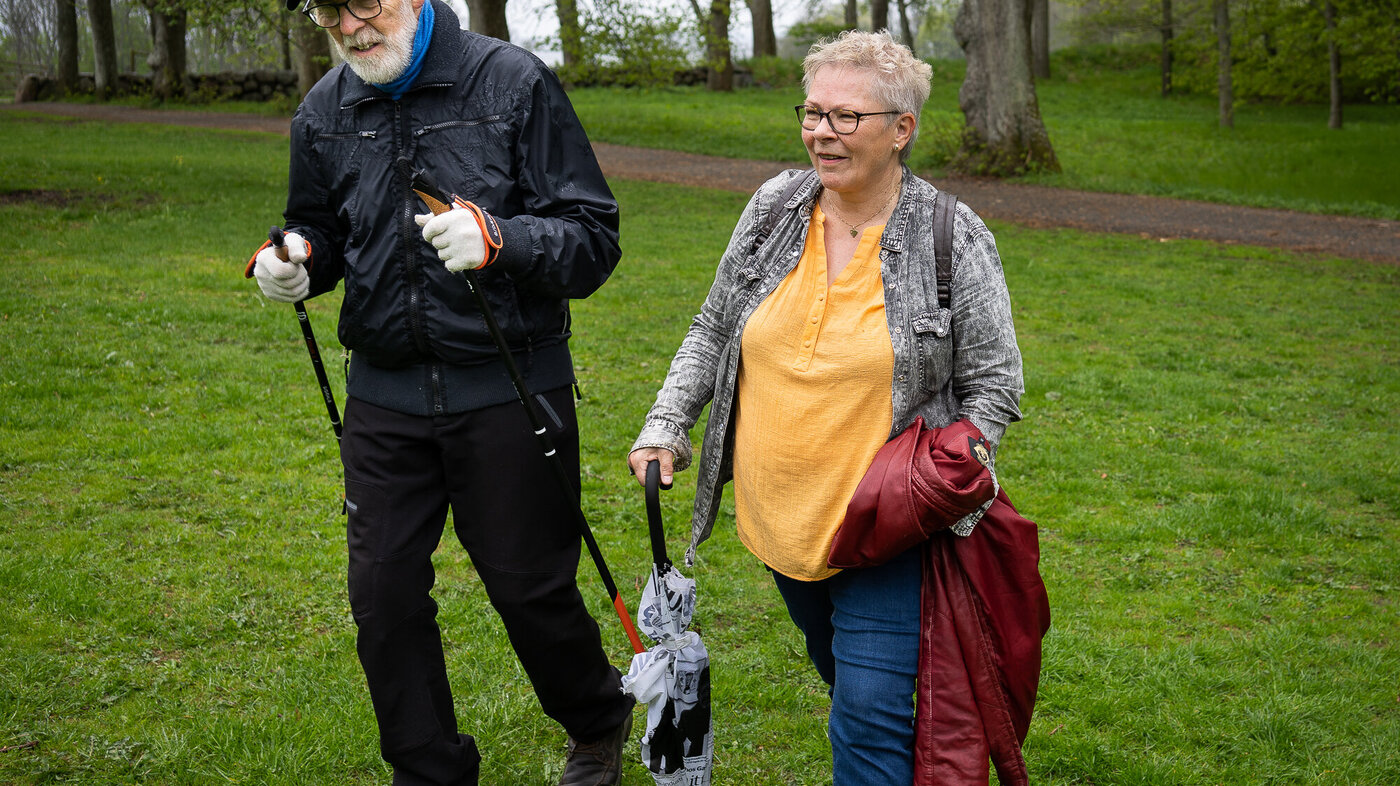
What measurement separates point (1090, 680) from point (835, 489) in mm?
2036

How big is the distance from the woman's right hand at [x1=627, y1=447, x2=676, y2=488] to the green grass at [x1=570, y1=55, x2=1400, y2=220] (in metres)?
15.2

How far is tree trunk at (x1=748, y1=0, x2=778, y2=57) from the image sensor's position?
3916cm

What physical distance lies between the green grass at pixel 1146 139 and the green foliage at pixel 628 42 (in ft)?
7.47

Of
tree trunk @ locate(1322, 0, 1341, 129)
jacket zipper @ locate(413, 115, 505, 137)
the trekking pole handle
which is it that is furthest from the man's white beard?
tree trunk @ locate(1322, 0, 1341, 129)

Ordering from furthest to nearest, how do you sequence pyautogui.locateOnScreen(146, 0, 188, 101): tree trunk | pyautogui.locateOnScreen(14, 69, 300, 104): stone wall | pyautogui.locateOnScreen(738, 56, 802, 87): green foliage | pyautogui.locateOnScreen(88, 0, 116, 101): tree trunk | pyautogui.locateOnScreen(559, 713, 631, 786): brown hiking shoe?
pyautogui.locateOnScreen(738, 56, 802, 87): green foliage
pyautogui.locateOnScreen(14, 69, 300, 104): stone wall
pyautogui.locateOnScreen(88, 0, 116, 101): tree trunk
pyautogui.locateOnScreen(146, 0, 188, 101): tree trunk
pyautogui.locateOnScreen(559, 713, 631, 786): brown hiking shoe

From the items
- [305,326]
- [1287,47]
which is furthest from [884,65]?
[1287,47]

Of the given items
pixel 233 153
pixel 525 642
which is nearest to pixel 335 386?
pixel 525 642

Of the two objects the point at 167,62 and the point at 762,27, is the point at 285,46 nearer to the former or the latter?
the point at 167,62

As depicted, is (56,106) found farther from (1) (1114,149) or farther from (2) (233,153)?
(1) (1114,149)

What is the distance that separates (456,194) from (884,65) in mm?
1059

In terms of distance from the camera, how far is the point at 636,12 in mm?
21062

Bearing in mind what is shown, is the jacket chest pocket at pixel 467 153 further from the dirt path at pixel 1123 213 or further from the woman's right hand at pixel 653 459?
the dirt path at pixel 1123 213

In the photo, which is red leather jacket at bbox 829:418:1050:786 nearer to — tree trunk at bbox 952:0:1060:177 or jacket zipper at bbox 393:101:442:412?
jacket zipper at bbox 393:101:442:412

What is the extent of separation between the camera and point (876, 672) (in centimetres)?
Answer: 250
